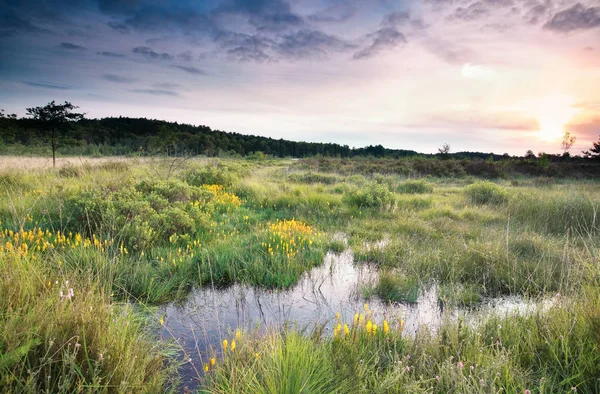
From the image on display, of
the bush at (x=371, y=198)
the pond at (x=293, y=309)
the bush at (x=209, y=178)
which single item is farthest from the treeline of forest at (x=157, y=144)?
the pond at (x=293, y=309)

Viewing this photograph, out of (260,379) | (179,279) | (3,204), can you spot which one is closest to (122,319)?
(260,379)

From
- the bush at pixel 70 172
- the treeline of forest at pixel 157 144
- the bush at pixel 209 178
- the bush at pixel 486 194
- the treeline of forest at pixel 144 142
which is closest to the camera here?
the bush at pixel 486 194

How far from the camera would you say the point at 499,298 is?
15.0 ft

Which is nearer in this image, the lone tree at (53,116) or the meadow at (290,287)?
the meadow at (290,287)

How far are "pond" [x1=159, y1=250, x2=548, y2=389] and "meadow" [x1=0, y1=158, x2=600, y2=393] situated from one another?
0.31ft

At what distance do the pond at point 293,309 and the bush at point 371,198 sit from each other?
5.02 m

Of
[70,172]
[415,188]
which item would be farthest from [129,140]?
[415,188]

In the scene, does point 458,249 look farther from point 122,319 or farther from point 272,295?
point 122,319

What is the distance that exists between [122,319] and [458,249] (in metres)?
5.62

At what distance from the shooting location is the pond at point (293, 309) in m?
3.46

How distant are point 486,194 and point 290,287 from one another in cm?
1081

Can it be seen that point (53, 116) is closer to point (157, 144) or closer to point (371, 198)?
point (371, 198)

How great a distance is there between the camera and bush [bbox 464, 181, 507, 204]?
11973 millimetres

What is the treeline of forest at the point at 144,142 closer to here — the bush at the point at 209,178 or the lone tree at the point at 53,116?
the lone tree at the point at 53,116
